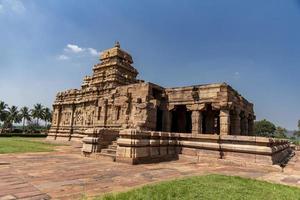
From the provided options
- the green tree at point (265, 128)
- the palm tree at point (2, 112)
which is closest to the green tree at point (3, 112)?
the palm tree at point (2, 112)

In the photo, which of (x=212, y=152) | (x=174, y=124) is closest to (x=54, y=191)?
(x=212, y=152)

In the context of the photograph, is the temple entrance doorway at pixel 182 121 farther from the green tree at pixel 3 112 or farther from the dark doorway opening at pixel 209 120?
the green tree at pixel 3 112

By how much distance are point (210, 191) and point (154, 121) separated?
989cm

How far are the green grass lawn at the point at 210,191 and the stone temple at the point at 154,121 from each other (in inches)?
147

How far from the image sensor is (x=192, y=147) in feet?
34.4

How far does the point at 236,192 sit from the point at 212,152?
5.48 metres

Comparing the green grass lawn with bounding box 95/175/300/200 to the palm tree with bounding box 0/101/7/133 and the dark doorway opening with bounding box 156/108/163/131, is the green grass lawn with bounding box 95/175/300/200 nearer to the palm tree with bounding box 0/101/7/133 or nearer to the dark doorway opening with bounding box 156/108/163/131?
the dark doorway opening with bounding box 156/108/163/131

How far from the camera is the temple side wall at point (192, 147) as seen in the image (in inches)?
334

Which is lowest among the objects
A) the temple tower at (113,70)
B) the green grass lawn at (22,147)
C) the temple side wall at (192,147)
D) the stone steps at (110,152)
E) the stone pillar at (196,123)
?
the green grass lawn at (22,147)

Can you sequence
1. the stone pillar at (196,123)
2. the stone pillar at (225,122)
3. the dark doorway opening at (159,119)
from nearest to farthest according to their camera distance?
the stone pillar at (225,122), the stone pillar at (196,123), the dark doorway opening at (159,119)

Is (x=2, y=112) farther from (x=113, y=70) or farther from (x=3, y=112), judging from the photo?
(x=113, y=70)

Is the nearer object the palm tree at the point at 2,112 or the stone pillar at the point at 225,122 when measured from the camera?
the stone pillar at the point at 225,122

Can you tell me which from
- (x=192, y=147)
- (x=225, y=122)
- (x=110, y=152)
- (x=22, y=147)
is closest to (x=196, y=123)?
(x=225, y=122)

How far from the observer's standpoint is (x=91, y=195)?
164 inches
